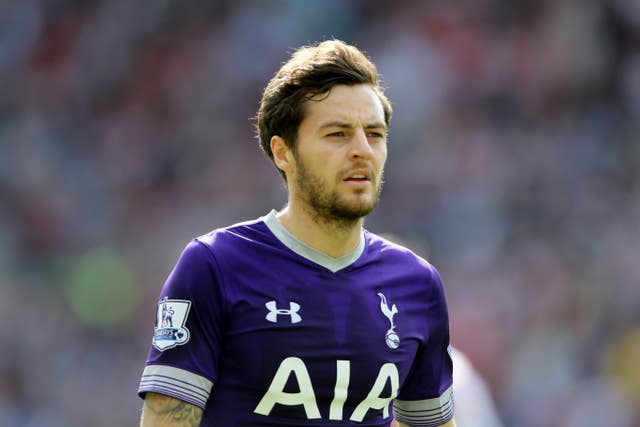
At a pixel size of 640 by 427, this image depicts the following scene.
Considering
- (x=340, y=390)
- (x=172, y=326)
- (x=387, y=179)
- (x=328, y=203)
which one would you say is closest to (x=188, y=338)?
(x=172, y=326)

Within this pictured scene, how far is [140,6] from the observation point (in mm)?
11891

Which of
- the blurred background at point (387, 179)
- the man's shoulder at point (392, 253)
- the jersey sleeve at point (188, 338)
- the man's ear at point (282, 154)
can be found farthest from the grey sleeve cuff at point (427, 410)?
the blurred background at point (387, 179)

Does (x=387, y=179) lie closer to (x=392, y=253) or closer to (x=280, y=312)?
(x=392, y=253)

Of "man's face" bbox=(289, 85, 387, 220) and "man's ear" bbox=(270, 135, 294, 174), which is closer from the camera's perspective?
"man's face" bbox=(289, 85, 387, 220)

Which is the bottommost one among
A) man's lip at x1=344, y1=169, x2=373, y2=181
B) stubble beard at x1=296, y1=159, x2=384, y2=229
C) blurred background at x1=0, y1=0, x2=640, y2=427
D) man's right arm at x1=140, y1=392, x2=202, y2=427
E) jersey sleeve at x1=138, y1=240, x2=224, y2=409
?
man's right arm at x1=140, y1=392, x2=202, y2=427

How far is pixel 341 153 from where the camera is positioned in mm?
3498

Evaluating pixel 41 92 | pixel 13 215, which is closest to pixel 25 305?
pixel 13 215

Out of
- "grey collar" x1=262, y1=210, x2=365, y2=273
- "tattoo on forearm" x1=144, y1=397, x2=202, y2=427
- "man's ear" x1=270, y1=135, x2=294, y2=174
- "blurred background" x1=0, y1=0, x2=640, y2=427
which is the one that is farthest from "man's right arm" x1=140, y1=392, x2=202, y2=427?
"blurred background" x1=0, y1=0, x2=640, y2=427

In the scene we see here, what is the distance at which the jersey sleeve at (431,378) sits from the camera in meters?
3.80

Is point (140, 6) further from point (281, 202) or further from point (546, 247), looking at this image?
point (546, 247)

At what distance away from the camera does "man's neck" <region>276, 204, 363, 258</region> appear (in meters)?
3.63

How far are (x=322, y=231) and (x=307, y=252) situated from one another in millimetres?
86

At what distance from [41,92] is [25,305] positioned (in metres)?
2.35

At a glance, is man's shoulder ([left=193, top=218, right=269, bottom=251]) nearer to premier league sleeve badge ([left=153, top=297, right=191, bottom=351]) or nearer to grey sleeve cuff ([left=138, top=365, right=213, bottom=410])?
premier league sleeve badge ([left=153, top=297, right=191, bottom=351])
